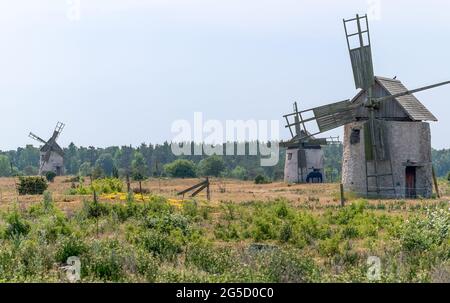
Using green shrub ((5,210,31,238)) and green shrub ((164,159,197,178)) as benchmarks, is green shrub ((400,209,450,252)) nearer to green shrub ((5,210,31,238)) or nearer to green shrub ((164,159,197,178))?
green shrub ((5,210,31,238))

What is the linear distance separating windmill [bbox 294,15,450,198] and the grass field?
8.96 metres

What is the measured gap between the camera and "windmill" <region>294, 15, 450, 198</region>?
102 ft

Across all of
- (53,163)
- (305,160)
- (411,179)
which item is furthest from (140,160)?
(411,179)

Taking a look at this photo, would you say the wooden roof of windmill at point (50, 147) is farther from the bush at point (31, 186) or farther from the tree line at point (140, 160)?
the tree line at point (140, 160)

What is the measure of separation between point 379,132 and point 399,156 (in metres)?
1.68

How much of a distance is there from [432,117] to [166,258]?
76.9 ft

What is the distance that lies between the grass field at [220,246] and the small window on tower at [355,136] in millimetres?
9981

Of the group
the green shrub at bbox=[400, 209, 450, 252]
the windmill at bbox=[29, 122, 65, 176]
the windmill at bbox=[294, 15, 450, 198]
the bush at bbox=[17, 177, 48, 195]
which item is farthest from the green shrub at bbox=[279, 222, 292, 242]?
the windmill at bbox=[29, 122, 65, 176]

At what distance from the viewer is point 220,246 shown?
48.8 ft

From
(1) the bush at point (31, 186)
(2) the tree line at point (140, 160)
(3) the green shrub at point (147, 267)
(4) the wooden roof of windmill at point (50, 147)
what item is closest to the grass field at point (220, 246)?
(3) the green shrub at point (147, 267)

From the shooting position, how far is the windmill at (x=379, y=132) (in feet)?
102

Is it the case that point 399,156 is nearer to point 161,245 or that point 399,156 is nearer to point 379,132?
point 379,132
